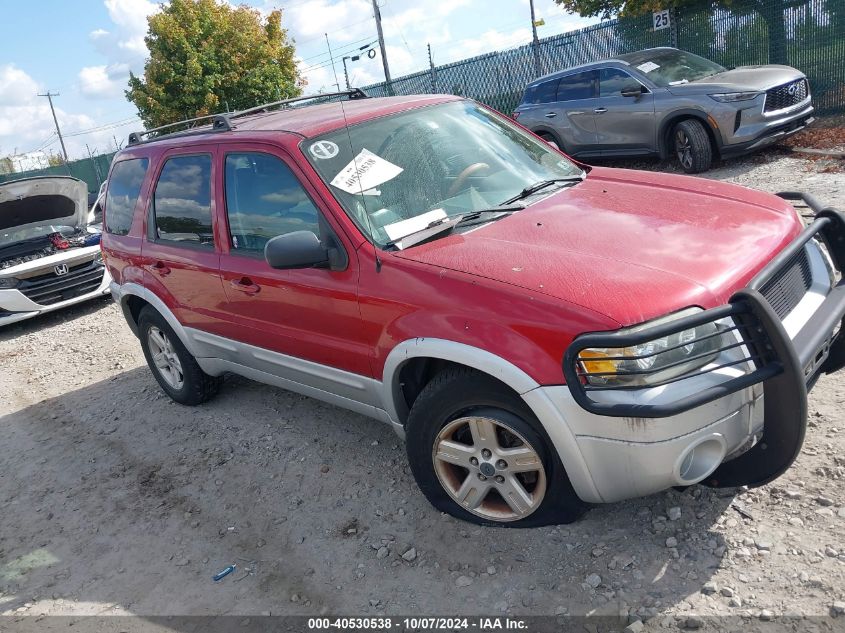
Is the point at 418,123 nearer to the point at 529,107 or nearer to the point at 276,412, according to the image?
the point at 276,412

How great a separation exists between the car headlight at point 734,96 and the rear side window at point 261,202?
751 cm

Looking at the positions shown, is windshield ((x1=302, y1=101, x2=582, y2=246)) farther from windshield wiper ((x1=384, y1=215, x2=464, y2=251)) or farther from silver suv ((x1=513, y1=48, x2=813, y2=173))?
silver suv ((x1=513, y1=48, x2=813, y2=173))

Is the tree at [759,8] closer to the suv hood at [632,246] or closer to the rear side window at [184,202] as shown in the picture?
the suv hood at [632,246]

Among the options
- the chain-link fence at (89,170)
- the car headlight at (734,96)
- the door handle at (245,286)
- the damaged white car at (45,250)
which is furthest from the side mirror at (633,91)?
the chain-link fence at (89,170)

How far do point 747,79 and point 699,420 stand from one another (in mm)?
8504

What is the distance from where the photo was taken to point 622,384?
8.43ft

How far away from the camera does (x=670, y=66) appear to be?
10.4 meters

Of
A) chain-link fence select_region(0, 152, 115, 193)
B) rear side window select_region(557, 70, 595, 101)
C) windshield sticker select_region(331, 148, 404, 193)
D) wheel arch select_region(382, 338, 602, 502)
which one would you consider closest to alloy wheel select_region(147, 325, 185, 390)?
windshield sticker select_region(331, 148, 404, 193)

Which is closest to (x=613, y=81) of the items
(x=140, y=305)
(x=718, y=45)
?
(x=718, y=45)

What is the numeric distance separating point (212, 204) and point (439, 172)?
1424mm

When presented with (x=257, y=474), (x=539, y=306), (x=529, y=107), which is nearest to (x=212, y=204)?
(x=257, y=474)

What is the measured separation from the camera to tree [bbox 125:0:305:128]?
78.5 feet

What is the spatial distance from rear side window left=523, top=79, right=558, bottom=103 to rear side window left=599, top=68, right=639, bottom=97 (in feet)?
3.03

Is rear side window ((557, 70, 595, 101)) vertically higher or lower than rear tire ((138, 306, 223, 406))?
higher
